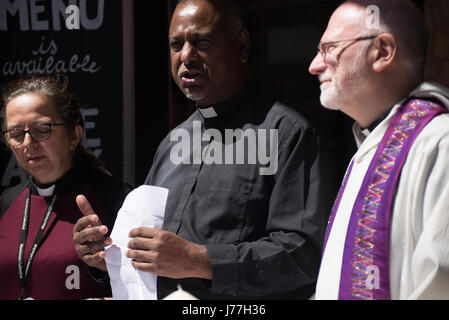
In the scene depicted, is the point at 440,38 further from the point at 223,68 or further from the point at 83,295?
the point at 83,295

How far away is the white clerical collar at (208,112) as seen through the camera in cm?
263

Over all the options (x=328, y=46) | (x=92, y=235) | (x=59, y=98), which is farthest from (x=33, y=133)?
(x=328, y=46)

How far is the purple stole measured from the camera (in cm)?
201

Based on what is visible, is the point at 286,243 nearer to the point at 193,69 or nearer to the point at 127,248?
the point at 127,248

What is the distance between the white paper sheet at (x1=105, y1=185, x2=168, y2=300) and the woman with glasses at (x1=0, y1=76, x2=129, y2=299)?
0.68 ft

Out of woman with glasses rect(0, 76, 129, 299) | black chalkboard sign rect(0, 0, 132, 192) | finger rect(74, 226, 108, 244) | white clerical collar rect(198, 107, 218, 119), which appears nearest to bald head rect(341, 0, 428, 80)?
white clerical collar rect(198, 107, 218, 119)

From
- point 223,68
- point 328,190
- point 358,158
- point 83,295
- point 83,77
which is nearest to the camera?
point 358,158

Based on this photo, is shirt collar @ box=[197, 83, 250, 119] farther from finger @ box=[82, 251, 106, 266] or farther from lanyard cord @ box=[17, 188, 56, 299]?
lanyard cord @ box=[17, 188, 56, 299]

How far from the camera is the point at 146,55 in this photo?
10.9 feet

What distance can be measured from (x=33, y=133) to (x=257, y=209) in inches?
45.0

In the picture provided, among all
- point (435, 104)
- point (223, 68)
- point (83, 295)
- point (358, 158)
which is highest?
point (223, 68)

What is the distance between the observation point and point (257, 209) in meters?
A: 2.38
